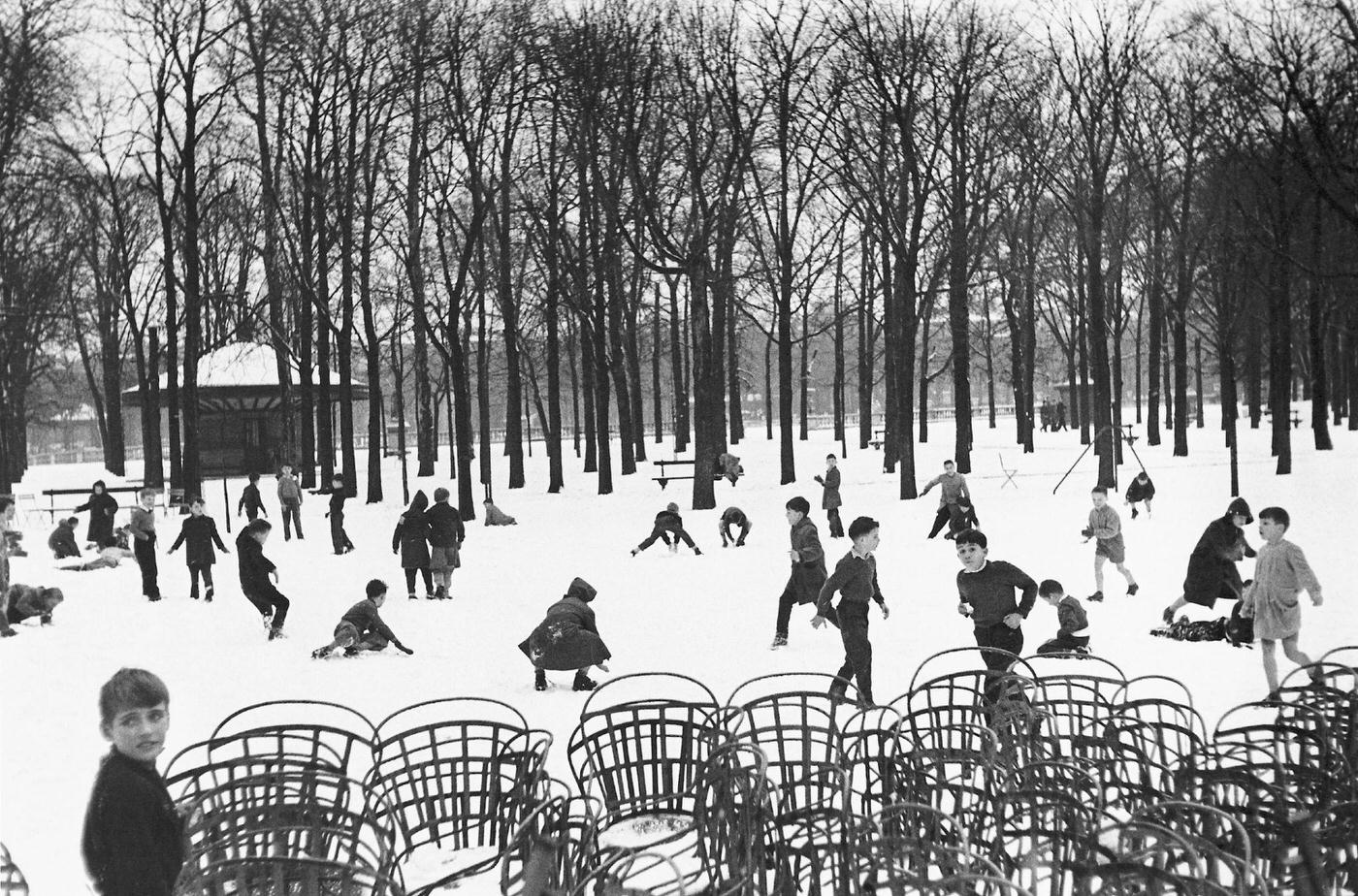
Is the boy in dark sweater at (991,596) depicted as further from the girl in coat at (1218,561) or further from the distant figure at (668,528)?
the distant figure at (668,528)

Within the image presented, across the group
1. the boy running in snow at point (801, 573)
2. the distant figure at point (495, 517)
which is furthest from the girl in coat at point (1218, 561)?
the distant figure at point (495, 517)

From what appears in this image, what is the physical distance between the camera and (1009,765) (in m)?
5.13

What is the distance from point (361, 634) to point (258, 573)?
5.64 feet

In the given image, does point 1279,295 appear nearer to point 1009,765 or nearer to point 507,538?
point 507,538

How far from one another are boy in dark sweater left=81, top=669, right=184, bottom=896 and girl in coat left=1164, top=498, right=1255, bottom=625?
34.3 ft

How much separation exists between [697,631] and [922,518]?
31.1 feet

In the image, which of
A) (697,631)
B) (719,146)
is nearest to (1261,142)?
(719,146)

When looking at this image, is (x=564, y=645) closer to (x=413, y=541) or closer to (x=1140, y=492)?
(x=413, y=541)

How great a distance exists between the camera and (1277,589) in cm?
935

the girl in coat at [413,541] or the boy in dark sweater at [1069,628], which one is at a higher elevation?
the girl in coat at [413,541]

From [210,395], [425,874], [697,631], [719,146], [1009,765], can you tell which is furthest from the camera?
[210,395]

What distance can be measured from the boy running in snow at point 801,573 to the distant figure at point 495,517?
12849 millimetres

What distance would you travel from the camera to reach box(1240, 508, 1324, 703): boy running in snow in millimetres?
9211

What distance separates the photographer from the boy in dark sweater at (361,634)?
12.2 m
